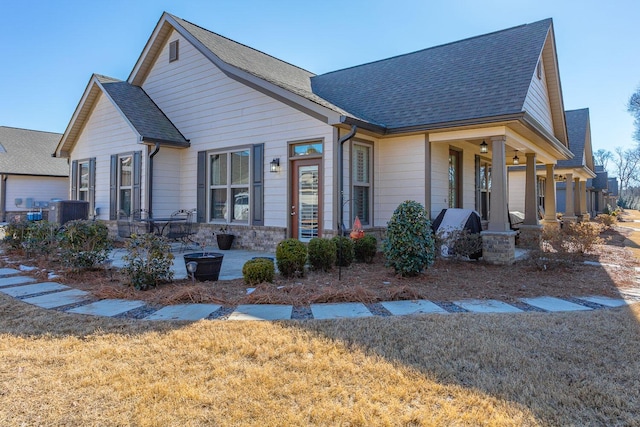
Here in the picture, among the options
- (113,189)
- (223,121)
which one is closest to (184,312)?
(223,121)

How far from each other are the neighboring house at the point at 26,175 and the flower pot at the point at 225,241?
1494 centimetres

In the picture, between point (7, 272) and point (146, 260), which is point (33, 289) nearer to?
point (146, 260)

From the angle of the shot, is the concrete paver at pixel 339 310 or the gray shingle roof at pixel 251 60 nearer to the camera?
the concrete paver at pixel 339 310

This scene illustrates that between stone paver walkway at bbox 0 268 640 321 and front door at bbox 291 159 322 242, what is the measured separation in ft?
13.3

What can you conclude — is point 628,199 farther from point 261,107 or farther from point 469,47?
point 261,107

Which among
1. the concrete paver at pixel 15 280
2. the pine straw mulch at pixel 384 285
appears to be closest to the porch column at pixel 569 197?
the pine straw mulch at pixel 384 285

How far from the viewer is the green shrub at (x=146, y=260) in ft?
17.2

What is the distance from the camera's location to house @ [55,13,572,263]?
8078 mm

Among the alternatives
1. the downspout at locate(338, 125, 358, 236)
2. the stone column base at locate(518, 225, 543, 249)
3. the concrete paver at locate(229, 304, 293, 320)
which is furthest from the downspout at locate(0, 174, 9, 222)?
the stone column base at locate(518, 225, 543, 249)

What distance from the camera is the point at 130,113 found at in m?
10.3

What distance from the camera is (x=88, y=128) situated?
39.6 feet

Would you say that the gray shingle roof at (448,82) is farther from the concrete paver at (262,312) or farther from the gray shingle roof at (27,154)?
the gray shingle roof at (27,154)

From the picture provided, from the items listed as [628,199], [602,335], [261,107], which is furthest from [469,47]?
[628,199]

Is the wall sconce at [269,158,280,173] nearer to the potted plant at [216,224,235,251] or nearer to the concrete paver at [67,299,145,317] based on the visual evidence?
the potted plant at [216,224,235,251]
